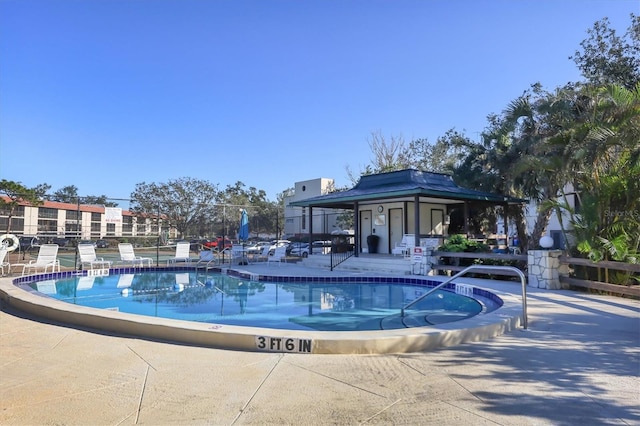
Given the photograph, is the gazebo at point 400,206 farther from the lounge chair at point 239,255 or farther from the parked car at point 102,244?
the parked car at point 102,244

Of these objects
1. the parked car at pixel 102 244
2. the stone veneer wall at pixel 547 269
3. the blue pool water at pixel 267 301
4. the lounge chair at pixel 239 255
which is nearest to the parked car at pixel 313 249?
the lounge chair at pixel 239 255

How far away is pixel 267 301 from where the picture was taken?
903 centimetres

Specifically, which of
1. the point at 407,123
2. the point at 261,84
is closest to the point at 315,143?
the point at 407,123

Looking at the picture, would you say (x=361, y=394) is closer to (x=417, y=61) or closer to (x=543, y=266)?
(x=543, y=266)

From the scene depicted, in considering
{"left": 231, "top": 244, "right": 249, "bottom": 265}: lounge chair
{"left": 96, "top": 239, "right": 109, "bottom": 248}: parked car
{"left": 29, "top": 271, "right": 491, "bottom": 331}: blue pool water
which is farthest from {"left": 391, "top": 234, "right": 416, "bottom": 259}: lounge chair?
{"left": 96, "top": 239, "right": 109, "bottom": 248}: parked car

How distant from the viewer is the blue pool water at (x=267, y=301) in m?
7.04

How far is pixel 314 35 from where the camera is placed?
13242 mm

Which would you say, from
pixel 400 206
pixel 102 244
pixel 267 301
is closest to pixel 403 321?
pixel 267 301

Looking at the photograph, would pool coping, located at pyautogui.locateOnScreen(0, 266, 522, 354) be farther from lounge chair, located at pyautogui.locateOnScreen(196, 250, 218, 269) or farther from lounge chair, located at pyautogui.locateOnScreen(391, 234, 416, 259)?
lounge chair, located at pyautogui.locateOnScreen(196, 250, 218, 269)

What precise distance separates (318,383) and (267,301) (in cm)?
578

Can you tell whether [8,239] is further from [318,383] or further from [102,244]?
[318,383]

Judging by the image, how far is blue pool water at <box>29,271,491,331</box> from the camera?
7039mm

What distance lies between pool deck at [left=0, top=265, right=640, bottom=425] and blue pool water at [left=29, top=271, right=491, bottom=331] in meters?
2.37

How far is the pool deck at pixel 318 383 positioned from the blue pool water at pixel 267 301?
7.76 feet
